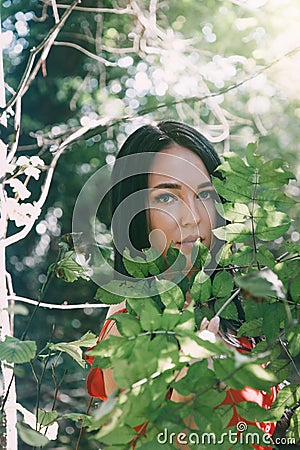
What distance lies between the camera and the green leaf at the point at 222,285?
59 centimetres

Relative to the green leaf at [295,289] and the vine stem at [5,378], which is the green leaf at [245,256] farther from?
the vine stem at [5,378]

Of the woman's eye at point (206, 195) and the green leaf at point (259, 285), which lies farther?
the woman's eye at point (206, 195)

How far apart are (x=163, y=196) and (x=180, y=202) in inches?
1.2

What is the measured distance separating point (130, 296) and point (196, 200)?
38 centimetres

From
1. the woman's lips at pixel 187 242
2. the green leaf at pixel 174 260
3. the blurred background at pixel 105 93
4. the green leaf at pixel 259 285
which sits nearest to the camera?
the green leaf at pixel 259 285

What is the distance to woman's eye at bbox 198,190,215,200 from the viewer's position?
937 mm

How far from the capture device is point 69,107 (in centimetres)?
326

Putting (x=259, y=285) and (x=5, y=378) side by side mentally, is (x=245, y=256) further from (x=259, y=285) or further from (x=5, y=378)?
(x=5, y=378)

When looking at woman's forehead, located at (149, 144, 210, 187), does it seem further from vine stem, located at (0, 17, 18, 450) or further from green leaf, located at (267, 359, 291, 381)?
green leaf, located at (267, 359, 291, 381)

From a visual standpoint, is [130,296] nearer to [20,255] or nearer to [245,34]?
[20,255]

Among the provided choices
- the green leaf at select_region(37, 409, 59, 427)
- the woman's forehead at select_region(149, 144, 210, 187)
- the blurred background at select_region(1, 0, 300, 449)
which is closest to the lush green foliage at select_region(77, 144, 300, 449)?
the green leaf at select_region(37, 409, 59, 427)

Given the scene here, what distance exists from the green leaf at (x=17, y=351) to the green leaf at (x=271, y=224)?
262mm

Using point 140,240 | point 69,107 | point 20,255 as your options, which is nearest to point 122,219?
point 140,240

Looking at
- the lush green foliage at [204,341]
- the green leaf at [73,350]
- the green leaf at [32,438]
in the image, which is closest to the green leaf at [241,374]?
the lush green foliage at [204,341]
